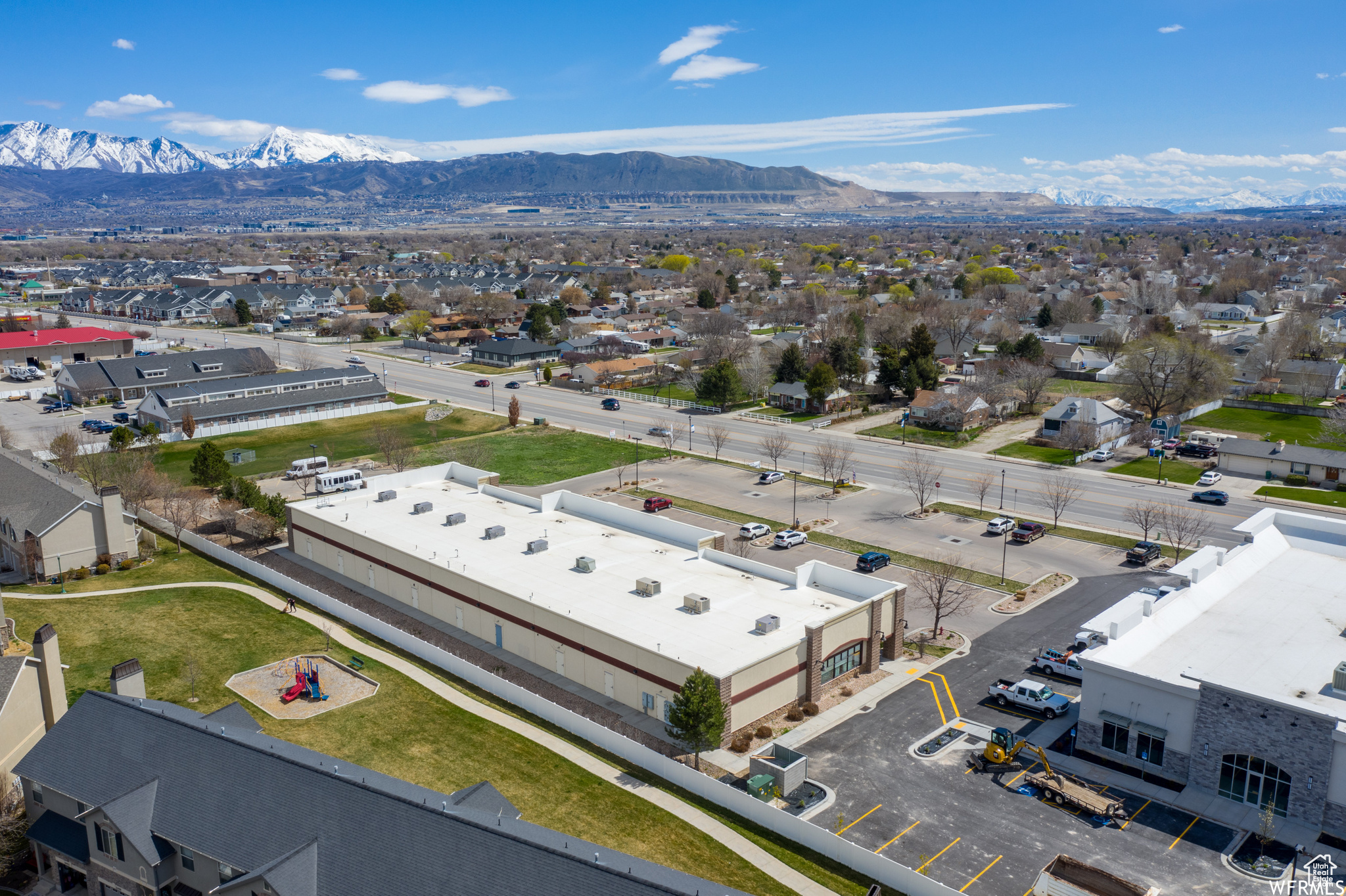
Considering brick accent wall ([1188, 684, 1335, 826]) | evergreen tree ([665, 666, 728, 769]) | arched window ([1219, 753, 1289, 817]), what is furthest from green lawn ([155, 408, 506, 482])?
arched window ([1219, 753, 1289, 817])

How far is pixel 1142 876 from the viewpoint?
26.8 m

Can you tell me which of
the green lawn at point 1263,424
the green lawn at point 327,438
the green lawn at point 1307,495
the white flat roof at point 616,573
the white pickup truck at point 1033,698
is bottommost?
the green lawn at point 327,438

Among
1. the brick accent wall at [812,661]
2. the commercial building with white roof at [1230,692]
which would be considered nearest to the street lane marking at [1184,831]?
the commercial building with white roof at [1230,692]

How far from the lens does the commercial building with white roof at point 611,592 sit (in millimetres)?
36125

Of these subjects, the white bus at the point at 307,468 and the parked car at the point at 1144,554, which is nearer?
the parked car at the point at 1144,554

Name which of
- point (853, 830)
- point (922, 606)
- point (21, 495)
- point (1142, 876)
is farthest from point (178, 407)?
point (1142, 876)

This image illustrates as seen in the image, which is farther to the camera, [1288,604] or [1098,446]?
[1098,446]

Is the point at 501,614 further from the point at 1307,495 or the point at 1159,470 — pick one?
the point at 1307,495

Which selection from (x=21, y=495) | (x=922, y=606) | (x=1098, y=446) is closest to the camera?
(x=922, y=606)

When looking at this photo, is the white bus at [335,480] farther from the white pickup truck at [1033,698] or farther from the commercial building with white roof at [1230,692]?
the commercial building with white roof at [1230,692]

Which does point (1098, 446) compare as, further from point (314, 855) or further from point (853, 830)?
point (314, 855)

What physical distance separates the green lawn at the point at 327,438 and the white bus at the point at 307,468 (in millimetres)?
3299

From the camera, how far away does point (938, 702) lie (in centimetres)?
3738

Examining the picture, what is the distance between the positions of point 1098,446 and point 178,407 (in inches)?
3303
